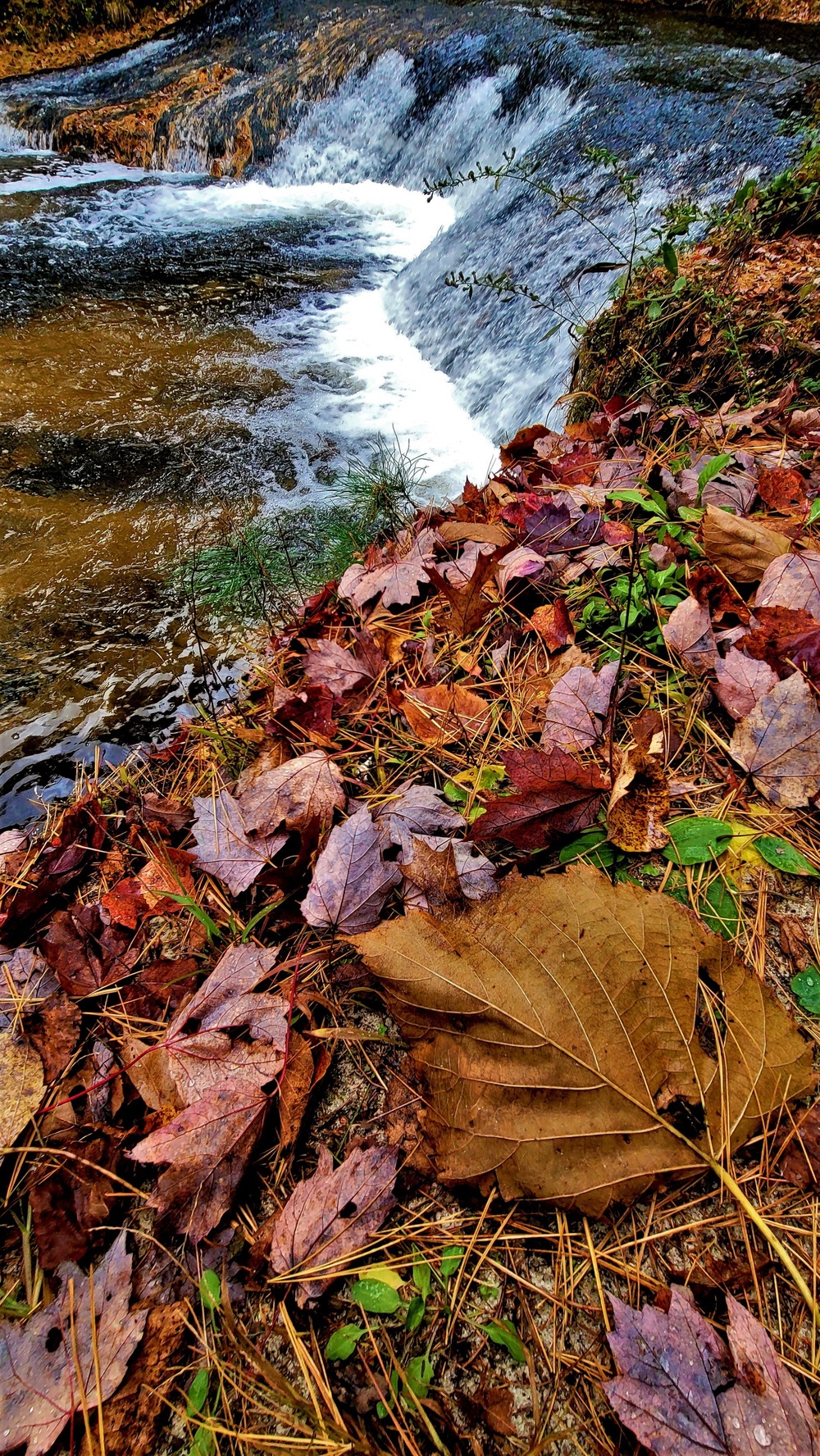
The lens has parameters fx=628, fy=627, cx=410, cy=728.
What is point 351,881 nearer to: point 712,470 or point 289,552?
point 712,470

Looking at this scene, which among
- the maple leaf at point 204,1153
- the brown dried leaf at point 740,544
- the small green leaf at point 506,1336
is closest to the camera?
the small green leaf at point 506,1336

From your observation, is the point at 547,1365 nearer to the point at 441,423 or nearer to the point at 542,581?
the point at 542,581

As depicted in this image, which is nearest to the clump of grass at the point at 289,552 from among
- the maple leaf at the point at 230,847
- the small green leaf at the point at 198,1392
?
the maple leaf at the point at 230,847

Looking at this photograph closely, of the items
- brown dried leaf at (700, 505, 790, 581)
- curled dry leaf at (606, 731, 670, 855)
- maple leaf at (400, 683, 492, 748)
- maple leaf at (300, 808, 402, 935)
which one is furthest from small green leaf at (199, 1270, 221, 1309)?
brown dried leaf at (700, 505, 790, 581)

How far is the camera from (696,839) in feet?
3.55

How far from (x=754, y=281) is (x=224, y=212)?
29.6ft

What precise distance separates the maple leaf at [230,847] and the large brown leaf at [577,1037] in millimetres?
421

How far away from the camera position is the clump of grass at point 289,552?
2.72 meters

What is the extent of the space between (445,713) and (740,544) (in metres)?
0.78

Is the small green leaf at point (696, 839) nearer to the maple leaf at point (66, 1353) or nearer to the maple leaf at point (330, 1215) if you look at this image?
the maple leaf at point (330, 1215)

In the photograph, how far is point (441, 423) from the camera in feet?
14.9

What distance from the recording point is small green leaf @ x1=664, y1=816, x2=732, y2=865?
1062 millimetres

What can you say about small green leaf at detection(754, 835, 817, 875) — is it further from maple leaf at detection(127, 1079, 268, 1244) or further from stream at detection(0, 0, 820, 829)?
stream at detection(0, 0, 820, 829)

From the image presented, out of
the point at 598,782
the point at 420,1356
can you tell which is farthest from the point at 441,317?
the point at 420,1356
